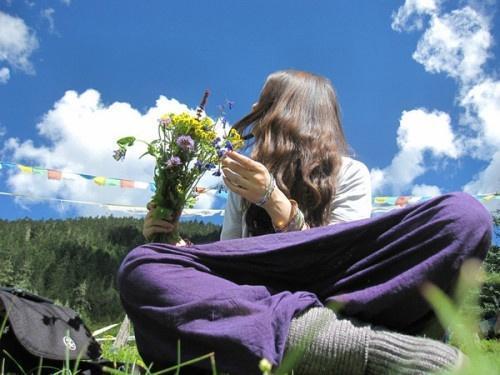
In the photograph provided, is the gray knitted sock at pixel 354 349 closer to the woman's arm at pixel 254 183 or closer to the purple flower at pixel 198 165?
the woman's arm at pixel 254 183

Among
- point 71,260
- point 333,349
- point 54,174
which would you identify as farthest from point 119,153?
point 71,260

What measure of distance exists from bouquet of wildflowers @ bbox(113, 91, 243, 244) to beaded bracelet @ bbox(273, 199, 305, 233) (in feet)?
0.78

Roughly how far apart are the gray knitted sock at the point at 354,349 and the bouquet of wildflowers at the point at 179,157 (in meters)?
0.61

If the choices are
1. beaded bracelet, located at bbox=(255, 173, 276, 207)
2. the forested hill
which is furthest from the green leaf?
the forested hill

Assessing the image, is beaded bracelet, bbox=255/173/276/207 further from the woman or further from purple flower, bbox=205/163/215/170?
purple flower, bbox=205/163/215/170

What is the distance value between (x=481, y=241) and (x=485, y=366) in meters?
1.02

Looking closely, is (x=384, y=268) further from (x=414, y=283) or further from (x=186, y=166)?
(x=186, y=166)

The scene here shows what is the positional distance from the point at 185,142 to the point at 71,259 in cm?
890

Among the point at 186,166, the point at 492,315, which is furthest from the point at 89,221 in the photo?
the point at 186,166

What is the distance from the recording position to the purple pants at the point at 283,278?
106 centimetres

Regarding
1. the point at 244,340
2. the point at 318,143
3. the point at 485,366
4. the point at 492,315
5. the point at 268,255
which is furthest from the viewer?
the point at 492,315

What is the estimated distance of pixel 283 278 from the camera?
4.21 feet

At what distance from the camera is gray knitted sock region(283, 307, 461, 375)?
971 mm

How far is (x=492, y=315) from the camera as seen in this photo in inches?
256
